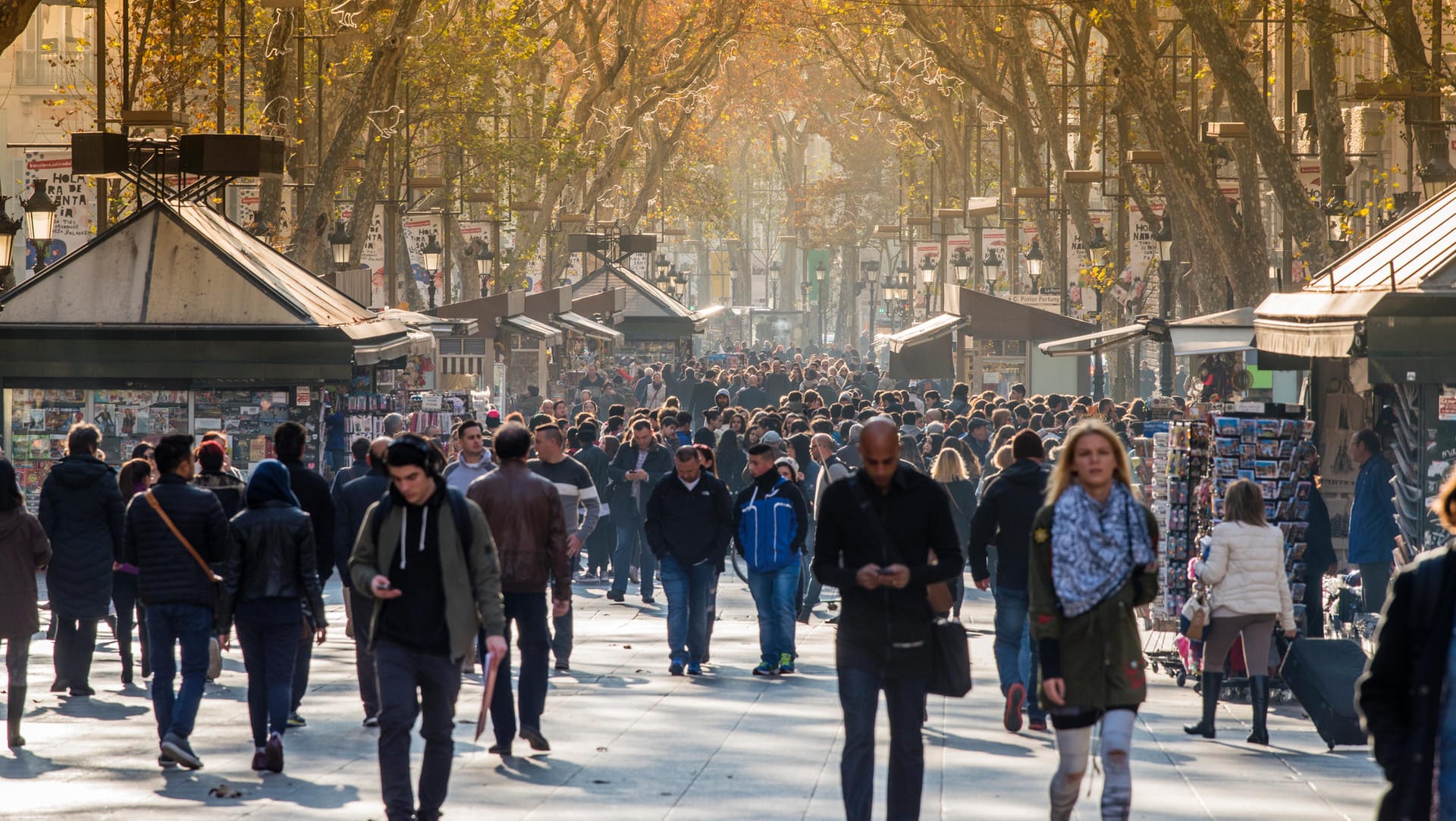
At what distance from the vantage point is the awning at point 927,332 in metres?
34.1

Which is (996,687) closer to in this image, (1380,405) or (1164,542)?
(1164,542)

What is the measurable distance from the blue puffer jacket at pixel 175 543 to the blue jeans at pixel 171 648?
41mm

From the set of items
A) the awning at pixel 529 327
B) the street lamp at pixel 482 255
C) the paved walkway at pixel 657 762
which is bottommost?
the paved walkway at pixel 657 762

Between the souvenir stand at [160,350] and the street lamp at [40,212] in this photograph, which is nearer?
the souvenir stand at [160,350]

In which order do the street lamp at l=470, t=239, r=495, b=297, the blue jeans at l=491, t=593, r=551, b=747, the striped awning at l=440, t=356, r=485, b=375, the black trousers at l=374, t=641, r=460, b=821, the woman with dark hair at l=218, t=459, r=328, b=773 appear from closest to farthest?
1. the black trousers at l=374, t=641, r=460, b=821
2. the woman with dark hair at l=218, t=459, r=328, b=773
3. the blue jeans at l=491, t=593, r=551, b=747
4. the striped awning at l=440, t=356, r=485, b=375
5. the street lamp at l=470, t=239, r=495, b=297

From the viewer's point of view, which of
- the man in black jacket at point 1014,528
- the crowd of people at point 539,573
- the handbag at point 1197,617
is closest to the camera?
the crowd of people at point 539,573

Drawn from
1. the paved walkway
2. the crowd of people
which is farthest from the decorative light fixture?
the paved walkway

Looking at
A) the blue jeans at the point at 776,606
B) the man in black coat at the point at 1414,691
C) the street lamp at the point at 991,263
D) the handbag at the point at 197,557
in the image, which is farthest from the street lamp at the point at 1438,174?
the street lamp at the point at 991,263

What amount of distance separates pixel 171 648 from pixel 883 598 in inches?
146

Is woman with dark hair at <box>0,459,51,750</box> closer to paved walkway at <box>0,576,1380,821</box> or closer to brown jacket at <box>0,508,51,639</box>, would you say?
brown jacket at <box>0,508,51,639</box>

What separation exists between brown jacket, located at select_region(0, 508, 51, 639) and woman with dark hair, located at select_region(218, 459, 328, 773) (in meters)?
1.22

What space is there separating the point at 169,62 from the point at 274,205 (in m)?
2.13

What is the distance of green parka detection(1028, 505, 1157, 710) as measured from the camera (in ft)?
22.4

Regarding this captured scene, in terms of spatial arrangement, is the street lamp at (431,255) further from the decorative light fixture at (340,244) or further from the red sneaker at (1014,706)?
the red sneaker at (1014,706)
